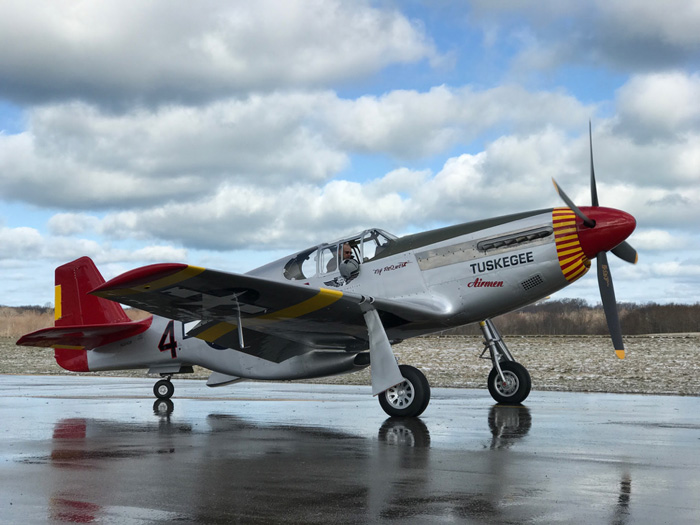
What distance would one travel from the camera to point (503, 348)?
13.3m

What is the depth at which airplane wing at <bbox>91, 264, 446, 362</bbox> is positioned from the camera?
29.8 feet

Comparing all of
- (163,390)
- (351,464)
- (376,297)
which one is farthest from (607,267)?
(163,390)

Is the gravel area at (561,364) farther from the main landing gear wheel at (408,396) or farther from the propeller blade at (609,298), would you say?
the main landing gear wheel at (408,396)

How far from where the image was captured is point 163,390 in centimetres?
1397

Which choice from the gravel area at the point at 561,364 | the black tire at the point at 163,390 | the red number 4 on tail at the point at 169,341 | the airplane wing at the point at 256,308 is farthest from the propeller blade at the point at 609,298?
the black tire at the point at 163,390

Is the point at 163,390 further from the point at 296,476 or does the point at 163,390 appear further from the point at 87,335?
the point at 296,476

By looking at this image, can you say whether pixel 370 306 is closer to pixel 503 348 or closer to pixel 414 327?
pixel 414 327

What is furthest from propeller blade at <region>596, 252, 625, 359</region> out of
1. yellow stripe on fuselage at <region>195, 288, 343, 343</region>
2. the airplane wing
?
yellow stripe on fuselage at <region>195, 288, 343, 343</region>

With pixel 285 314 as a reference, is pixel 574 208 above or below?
above

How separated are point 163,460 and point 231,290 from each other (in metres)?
3.21

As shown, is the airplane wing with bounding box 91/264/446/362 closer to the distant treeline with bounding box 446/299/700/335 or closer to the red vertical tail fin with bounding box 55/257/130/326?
the red vertical tail fin with bounding box 55/257/130/326

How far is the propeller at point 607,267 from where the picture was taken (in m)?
11.0

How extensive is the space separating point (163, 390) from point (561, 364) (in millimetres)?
14282

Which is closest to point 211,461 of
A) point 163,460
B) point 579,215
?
point 163,460
